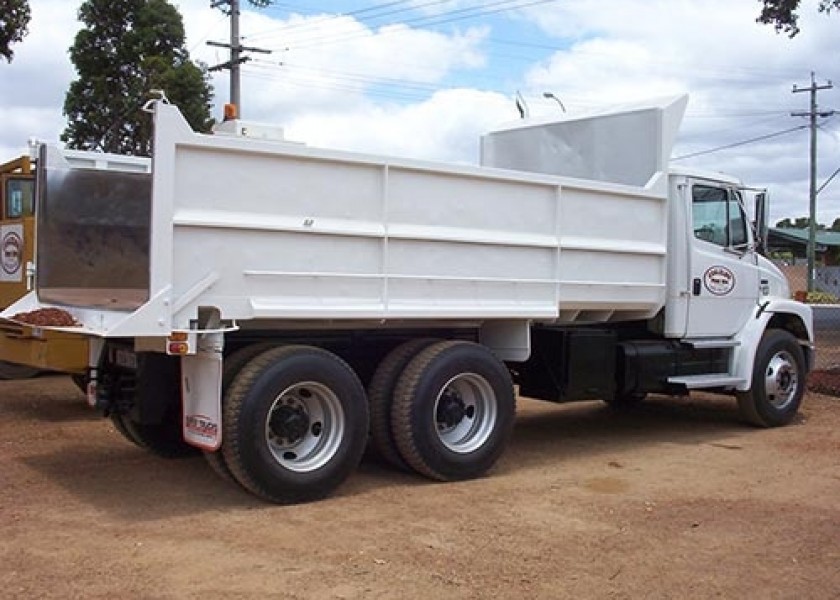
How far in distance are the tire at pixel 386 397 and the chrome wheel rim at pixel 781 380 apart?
15.3 ft

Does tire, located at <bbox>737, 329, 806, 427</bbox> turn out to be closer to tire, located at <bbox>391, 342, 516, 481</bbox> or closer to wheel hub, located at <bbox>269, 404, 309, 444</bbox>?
tire, located at <bbox>391, 342, 516, 481</bbox>

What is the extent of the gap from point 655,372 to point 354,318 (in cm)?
375

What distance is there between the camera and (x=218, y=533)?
19.3 ft

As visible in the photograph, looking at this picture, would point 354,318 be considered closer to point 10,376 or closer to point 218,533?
point 218,533

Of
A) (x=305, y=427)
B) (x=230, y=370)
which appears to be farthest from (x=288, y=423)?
(x=230, y=370)

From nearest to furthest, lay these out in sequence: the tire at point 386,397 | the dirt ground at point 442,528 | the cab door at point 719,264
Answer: the dirt ground at point 442,528, the tire at point 386,397, the cab door at point 719,264

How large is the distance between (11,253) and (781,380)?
848 cm

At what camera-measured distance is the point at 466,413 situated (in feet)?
25.4

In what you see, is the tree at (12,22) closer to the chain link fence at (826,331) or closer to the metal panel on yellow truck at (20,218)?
the metal panel on yellow truck at (20,218)

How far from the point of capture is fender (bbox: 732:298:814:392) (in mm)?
9984

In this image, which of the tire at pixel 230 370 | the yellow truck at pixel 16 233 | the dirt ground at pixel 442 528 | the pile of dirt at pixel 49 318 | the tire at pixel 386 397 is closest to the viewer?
the dirt ground at pixel 442 528

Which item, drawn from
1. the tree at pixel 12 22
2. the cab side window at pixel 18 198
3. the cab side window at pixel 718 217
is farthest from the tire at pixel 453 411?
the tree at pixel 12 22

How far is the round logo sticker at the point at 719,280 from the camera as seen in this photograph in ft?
31.8

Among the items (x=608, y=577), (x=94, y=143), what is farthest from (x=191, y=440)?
(x=94, y=143)
